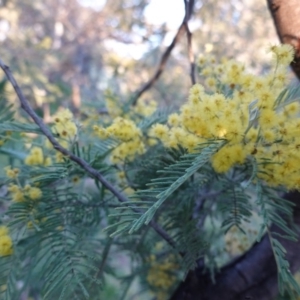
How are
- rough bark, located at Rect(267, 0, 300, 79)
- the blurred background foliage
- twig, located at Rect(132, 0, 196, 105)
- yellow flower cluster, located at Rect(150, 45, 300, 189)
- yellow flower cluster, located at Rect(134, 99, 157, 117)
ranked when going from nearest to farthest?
yellow flower cluster, located at Rect(150, 45, 300, 189) → rough bark, located at Rect(267, 0, 300, 79) → twig, located at Rect(132, 0, 196, 105) → yellow flower cluster, located at Rect(134, 99, 157, 117) → the blurred background foliage

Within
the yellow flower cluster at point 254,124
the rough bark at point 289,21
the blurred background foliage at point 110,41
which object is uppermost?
the rough bark at point 289,21

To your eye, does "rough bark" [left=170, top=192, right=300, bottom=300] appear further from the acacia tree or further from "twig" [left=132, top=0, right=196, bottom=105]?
"twig" [left=132, top=0, right=196, bottom=105]

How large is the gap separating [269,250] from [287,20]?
0.32 m

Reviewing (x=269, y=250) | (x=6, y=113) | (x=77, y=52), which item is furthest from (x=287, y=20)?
(x=77, y=52)

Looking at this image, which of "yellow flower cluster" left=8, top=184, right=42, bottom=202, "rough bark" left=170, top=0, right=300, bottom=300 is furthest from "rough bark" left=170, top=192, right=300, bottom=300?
"yellow flower cluster" left=8, top=184, right=42, bottom=202

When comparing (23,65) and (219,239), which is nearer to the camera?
(219,239)

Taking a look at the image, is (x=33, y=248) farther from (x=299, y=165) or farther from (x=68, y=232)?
(x=299, y=165)

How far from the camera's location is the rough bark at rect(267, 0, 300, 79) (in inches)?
21.8

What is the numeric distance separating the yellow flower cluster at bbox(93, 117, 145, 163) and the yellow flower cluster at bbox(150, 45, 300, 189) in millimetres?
101

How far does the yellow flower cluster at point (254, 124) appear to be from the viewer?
0.45 meters

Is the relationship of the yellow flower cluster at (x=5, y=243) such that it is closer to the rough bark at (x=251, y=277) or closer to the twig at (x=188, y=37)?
the rough bark at (x=251, y=277)

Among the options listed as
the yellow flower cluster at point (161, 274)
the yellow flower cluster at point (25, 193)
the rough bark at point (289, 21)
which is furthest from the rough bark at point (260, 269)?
the yellow flower cluster at point (25, 193)

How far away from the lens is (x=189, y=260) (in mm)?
539

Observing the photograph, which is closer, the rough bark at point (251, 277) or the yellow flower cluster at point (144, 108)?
the rough bark at point (251, 277)
